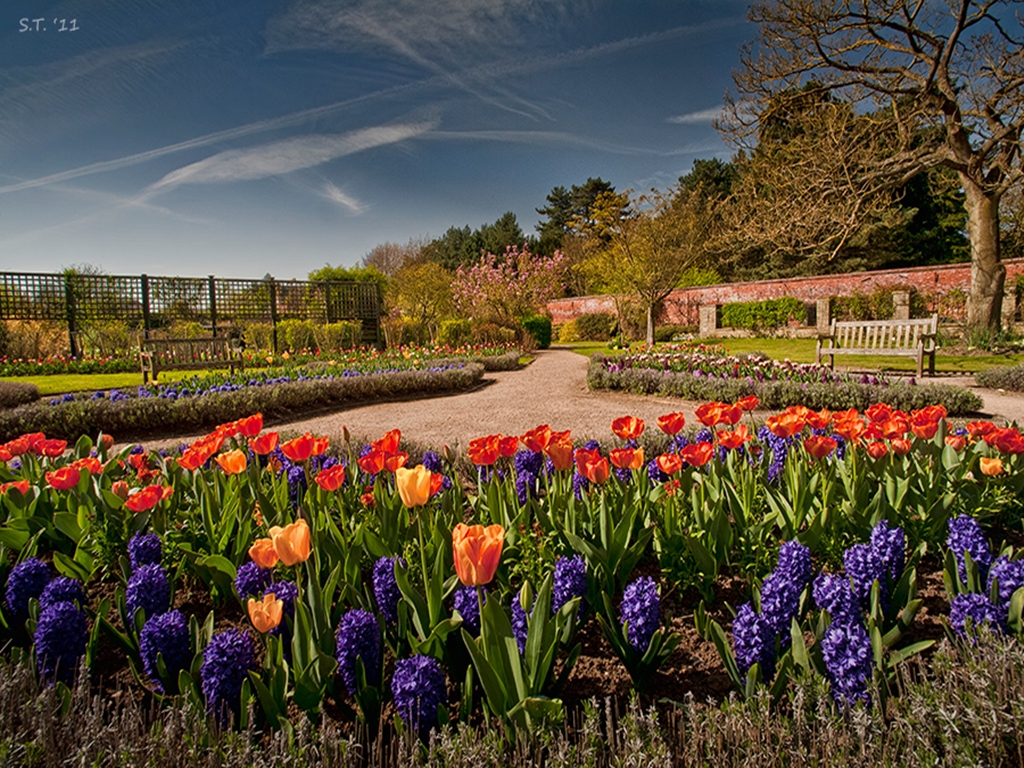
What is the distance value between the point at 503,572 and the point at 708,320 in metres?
24.5

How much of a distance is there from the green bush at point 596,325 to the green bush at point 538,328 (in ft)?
19.9

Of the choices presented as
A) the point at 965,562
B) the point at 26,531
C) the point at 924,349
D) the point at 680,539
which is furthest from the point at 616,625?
the point at 924,349

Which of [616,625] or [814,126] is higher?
[814,126]

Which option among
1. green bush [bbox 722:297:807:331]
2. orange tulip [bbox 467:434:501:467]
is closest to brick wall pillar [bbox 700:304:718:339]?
green bush [bbox 722:297:807:331]

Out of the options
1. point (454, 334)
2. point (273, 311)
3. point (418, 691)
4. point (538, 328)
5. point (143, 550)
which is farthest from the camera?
point (538, 328)

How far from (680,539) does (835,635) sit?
84 centimetres

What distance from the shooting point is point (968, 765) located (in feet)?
3.71

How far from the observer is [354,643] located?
55.2 inches

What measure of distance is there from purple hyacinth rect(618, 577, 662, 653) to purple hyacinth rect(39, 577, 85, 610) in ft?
4.94

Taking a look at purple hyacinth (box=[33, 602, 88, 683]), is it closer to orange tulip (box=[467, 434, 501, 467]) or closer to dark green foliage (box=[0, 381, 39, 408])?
orange tulip (box=[467, 434, 501, 467])

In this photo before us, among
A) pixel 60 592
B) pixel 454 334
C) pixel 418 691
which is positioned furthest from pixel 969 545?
pixel 454 334

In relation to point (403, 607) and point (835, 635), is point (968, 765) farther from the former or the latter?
point (403, 607)

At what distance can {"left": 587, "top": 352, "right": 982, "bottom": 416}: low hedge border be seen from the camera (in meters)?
6.55

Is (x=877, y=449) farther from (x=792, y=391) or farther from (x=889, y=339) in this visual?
(x=889, y=339)
